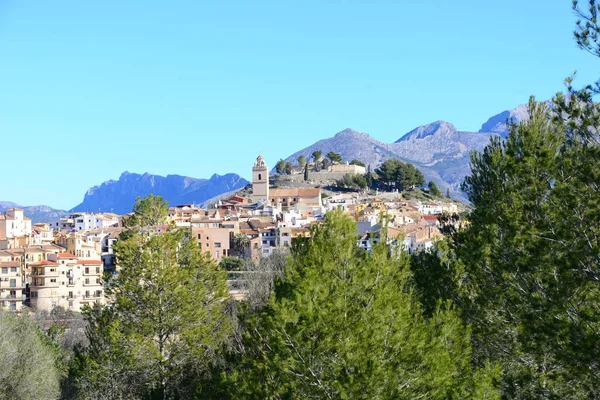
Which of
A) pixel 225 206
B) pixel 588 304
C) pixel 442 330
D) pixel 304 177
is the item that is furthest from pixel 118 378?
pixel 304 177

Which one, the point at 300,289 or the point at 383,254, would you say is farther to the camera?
the point at 383,254

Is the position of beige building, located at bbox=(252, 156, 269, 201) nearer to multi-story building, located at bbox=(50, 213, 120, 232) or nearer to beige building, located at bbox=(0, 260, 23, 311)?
multi-story building, located at bbox=(50, 213, 120, 232)

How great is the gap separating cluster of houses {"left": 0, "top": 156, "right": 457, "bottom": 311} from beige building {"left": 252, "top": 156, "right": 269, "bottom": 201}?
130mm

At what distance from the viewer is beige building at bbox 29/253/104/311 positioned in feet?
182

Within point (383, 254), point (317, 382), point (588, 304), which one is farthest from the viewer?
point (383, 254)

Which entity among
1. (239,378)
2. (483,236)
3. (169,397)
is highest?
(483,236)

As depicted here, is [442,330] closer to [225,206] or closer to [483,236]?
[483,236]

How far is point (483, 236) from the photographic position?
1354cm

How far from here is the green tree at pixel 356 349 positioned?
10477 mm

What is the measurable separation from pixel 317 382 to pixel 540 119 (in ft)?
23.9

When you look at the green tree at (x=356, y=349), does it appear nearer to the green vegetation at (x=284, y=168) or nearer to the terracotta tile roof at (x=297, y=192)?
the terracotta tile roof at (x=297, y=192)

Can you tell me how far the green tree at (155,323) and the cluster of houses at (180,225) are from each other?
15333 millimetres

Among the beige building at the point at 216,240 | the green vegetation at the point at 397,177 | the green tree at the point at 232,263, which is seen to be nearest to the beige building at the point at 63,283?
the green tree at the point at 232,263

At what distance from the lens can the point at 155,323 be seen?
1758cm
